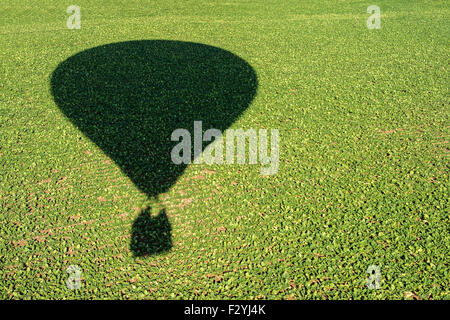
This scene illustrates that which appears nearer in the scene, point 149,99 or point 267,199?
point 267,199

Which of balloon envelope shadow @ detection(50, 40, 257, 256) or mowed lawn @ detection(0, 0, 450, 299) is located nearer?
mowed lawn @ detection(0, 0, 450, 299)

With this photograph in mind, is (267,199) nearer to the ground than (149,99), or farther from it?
nearer to the ground

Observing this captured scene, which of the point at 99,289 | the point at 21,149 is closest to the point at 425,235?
the point at 99,289

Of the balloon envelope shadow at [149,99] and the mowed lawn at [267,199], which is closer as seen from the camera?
Result: the mowed lawn at [267,199]
